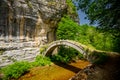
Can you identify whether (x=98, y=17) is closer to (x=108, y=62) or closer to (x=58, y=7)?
(x=108, y=62)

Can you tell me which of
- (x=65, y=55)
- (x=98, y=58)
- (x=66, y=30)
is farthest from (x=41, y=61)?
(x=98, y=58)

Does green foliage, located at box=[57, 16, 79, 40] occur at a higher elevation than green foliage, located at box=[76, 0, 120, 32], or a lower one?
lower

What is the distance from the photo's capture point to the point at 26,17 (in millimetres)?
28938

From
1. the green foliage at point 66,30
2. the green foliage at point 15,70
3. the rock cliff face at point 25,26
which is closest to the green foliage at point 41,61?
the rock cliff face at point 25,26

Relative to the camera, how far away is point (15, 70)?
24219 millimetres

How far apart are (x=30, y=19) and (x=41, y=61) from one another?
6.70 m

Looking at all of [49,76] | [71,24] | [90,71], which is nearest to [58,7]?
[71,24]

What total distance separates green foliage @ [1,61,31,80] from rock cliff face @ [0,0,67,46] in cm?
365

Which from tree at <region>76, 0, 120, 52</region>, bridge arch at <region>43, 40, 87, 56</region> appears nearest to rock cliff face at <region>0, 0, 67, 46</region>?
bridge arch at <region>43, 40, 87, 56</region>

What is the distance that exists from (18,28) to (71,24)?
10.4 m

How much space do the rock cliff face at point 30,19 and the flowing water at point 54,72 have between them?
497 centimetres

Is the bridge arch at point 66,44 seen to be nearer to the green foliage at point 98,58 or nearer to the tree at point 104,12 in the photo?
the green foliage at point 98,58

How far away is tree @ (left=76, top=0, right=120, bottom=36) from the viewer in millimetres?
13699

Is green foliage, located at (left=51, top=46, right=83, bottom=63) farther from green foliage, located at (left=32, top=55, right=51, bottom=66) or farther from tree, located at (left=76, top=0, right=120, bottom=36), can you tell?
tree, located at (left=76, top=0, right=120, bottom=36)
